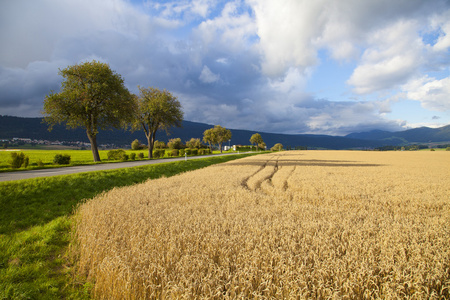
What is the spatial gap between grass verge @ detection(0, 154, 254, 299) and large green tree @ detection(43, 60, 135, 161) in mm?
18719

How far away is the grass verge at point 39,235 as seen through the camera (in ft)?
13.7

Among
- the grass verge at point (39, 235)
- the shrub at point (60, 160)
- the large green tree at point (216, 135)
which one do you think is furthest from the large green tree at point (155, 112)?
the large green tree at point (216, 135)

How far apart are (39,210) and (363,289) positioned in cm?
1303

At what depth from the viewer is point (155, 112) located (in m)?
42.4

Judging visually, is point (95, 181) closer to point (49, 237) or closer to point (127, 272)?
point (49, 237)

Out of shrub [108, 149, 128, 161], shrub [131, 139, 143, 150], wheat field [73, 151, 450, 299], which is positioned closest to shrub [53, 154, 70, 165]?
shrub [108, 149, 128, 161]

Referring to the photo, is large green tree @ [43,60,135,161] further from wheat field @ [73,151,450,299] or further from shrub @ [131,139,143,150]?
shrub @ [131,139,143,150]

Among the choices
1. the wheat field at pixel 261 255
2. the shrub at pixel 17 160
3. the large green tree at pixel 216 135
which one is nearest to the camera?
the wheat field at pixel 261 255

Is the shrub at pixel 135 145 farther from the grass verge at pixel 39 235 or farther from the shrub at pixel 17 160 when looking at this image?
the grass verge at pixel 39 235

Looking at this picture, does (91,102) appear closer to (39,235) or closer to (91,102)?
(91,102)

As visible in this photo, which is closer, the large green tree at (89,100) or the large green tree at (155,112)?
the large green tree at (89,100)

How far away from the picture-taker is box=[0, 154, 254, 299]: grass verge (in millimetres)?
4176

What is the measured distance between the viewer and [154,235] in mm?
5180

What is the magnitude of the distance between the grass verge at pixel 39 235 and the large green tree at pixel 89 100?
18719 mm
